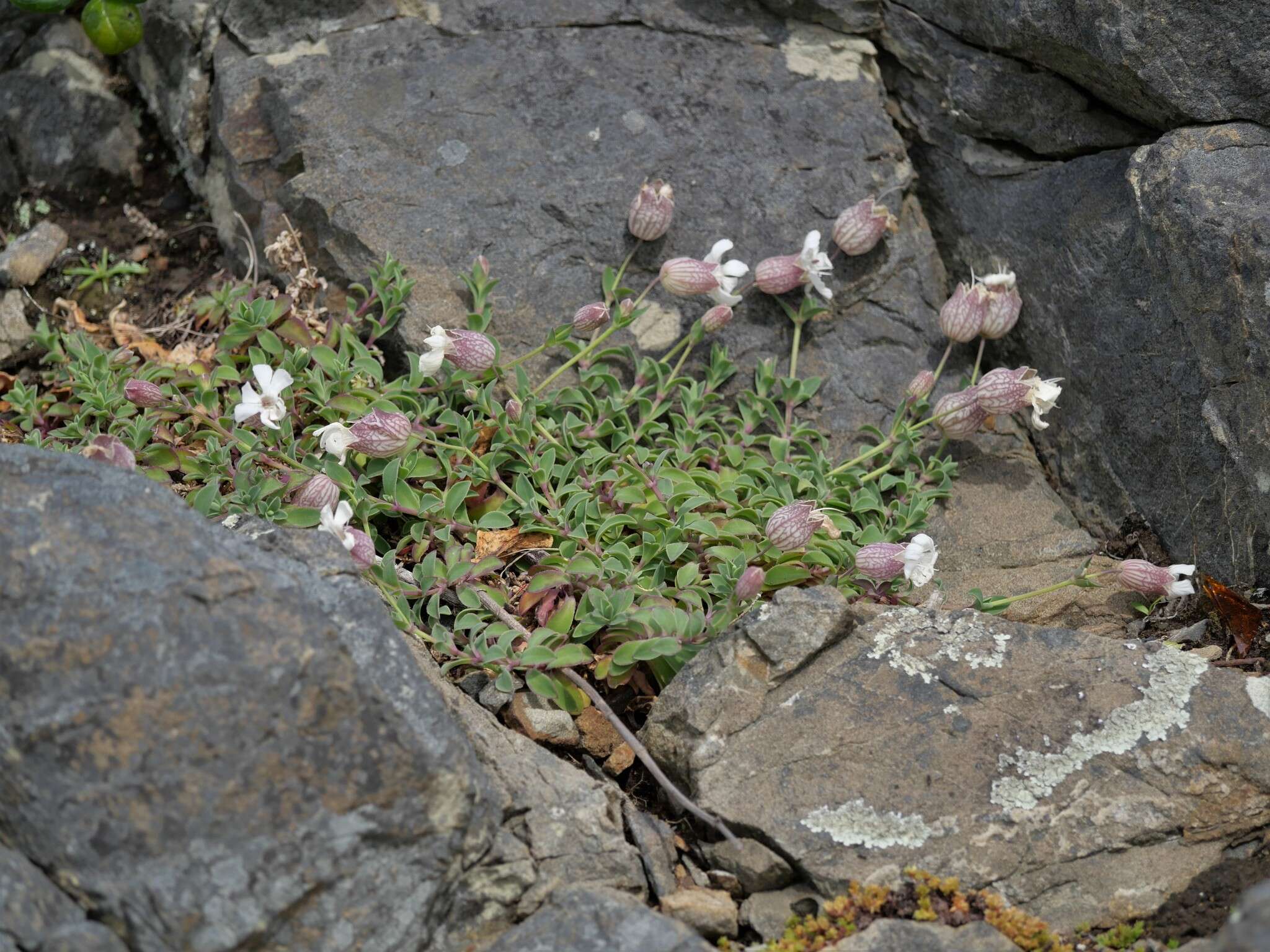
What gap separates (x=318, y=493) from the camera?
344 centimetres

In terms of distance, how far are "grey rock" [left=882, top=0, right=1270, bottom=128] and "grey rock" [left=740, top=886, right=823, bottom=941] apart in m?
2.57

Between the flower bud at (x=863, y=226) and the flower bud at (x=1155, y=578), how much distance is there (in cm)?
141

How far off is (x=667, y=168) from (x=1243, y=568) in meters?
2.30

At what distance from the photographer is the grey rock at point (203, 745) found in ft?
7.21

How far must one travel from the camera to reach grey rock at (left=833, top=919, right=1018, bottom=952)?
2.46 m

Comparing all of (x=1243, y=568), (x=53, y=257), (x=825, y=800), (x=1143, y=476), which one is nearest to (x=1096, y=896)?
(x=825, y=800)

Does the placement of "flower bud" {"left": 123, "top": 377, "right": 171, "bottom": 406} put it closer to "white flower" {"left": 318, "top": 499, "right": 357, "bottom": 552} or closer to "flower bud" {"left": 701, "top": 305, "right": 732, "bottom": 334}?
"white flower" {"left": 318, "top": 499, "right": 357, "bottom": 552}

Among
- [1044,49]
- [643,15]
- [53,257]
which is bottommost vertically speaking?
[53,257]

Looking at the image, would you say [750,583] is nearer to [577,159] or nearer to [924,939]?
[924,939]

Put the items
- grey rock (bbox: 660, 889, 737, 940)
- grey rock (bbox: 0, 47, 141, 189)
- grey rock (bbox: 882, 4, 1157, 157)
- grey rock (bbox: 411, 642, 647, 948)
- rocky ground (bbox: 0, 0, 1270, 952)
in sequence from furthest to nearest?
grey rock (bbox: 0, 47, 141, 189) < grey rock (bbox: 882, 4, 1157, 157) < grey rock (bbox: 660, 889, 737, 940) < grey rock (bbox: 411, 642, 647, 948) < rocky ground (bbox: 0, 0, 1270, 952)

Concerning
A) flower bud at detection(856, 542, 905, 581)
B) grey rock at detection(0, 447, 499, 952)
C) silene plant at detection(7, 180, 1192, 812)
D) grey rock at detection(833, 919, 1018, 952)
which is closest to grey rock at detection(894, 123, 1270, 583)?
silene plant at detection(7, 180, 1192, 812)

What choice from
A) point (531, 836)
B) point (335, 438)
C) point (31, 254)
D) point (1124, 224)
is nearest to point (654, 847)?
point (531, 836)

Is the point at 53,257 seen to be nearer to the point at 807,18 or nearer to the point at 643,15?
the point at 643,15

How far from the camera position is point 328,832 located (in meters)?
2.27
